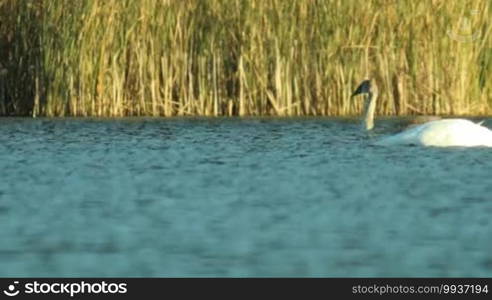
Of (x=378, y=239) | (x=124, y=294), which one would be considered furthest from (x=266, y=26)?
(x=124, y=294)

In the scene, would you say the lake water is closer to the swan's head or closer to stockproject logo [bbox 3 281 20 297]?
stockproject logo [bbox 3 281 20 297]

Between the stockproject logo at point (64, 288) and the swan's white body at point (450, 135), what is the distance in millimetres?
7090

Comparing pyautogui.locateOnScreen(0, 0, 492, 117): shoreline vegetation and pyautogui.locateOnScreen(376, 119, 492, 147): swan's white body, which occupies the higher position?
pyautogui.locateOnScreen(0, 0, 492, 117): shoreline vegetation

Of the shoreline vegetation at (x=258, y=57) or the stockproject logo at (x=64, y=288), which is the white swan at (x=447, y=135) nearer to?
the shoreline vegetation at (x=258, y=57)

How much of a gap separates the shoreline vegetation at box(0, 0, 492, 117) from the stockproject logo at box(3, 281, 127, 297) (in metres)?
10.8

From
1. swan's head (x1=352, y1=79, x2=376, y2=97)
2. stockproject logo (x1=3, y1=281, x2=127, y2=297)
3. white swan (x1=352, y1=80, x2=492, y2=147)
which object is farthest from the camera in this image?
swan's head (x1=352, y1=79, x2=376, y2=97)

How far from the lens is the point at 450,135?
13008mm

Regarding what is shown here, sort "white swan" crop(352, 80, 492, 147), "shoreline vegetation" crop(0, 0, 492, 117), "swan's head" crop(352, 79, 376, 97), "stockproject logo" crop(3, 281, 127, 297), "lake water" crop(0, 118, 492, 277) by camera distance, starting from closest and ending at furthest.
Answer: "stockproject logo" crop(3, 281, 127, 297), "lake water" crop(0, 118, 492, 277), "white swan" crop(352, 80, 492, 147), "swan's head" crop(352, 79, 376, 97), "shoreline vegetation" crop(0, 0, 492, 117)

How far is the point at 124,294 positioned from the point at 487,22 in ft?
39.1

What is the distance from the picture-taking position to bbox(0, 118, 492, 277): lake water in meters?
7.00

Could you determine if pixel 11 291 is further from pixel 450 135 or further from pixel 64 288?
pixel 450 135

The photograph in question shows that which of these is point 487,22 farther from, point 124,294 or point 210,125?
Result: point 124,294

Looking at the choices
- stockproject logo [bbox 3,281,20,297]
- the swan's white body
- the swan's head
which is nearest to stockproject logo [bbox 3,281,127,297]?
stockproject logo [bbox 3,281,20,297]

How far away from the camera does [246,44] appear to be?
679 inches
